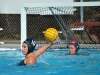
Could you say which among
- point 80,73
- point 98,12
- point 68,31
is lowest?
point 80,73

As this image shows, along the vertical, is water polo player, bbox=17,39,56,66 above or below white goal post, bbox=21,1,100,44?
below

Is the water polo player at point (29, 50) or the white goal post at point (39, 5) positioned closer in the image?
the water polo player at point (29, 50)

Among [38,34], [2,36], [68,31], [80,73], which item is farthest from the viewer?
[2,36]

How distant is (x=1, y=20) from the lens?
23078 mm

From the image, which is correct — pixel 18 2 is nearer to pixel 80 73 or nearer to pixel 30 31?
pixel 30 31

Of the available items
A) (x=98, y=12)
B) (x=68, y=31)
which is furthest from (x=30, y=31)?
(x=68, y=31)

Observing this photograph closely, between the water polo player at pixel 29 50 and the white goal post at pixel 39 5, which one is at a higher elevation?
the white goal post at pixel 39 5

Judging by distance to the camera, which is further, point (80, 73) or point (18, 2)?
point (18, 2)

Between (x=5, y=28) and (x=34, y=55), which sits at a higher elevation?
(x=5, y=28)

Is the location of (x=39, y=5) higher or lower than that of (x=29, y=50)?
higher

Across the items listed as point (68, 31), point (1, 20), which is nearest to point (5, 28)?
point (1, 20)

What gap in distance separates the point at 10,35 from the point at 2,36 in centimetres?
75

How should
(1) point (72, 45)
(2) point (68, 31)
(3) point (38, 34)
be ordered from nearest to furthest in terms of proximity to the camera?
(1) point (72, 45) < (2) point (68, 31) < (3) point (38, 34)

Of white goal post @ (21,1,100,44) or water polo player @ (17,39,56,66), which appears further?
A: white goal post @ (21,1,100,44)
